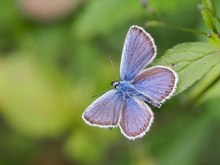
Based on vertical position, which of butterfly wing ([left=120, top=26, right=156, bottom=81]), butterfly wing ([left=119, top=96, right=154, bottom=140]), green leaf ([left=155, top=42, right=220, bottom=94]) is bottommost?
butterfly wing ([left=119, top=96, right=154, bottom=140])

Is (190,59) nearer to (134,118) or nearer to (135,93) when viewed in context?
(135,93)

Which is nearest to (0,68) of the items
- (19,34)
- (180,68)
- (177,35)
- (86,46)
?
(19,34)

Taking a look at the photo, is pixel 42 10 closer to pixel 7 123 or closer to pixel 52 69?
pixel 52 69

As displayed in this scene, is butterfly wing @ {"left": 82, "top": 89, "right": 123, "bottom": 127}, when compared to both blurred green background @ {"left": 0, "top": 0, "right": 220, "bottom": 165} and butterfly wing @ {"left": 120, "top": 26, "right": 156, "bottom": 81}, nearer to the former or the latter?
butterfly wing @ {"left": 120, "top": 26, "right": 156, "bottom": 81}

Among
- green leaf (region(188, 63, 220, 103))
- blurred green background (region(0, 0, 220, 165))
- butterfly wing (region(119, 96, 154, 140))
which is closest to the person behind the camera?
butterfly wing (region(119, 96, 154, 140))

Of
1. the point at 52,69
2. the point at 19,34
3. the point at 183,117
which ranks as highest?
the point at 19,34

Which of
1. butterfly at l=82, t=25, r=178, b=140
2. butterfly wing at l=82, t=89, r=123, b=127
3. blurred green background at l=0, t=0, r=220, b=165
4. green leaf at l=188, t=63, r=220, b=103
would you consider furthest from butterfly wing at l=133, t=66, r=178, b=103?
blurred green background at l=0, t=0, r=220, b=165

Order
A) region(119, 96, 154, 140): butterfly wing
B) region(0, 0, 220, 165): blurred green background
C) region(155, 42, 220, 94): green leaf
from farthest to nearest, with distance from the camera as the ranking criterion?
1. region(0, 0, 220, 165): blurred green background
2. region(155, 42, 220, 94): green leaf
3. region(119, 96, 154, 140): butterfly wing

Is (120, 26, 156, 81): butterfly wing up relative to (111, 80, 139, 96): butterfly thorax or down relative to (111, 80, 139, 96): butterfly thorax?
up
